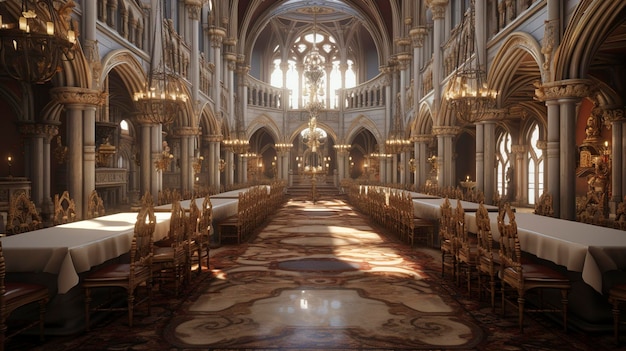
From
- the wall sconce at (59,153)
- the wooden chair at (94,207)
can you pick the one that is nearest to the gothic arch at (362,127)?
the wall sconce at (59,153)

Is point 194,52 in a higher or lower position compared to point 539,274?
higher

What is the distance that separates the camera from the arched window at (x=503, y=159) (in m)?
27.4

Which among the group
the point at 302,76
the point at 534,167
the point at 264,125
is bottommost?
the point at 534,167

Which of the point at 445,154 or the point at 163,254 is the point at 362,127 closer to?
the point at 445,154

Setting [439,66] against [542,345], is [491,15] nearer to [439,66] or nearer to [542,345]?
[439,66]

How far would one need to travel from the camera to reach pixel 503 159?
2811cm

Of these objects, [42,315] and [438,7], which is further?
[438,7]

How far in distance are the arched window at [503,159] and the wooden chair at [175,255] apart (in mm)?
22944

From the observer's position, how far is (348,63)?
152ft

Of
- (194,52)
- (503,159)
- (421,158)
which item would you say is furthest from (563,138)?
(503,159)

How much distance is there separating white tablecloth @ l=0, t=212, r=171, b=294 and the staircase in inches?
1110

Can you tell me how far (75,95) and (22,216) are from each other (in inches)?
205

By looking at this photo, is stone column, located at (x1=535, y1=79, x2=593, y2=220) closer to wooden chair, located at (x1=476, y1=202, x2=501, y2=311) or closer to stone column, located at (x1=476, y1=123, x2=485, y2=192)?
stone column, located at (x1=476, y1=123, x2=485, y2=192)

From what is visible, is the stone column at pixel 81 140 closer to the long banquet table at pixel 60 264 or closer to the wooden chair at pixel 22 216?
the wooden chair at pixel 22 216
